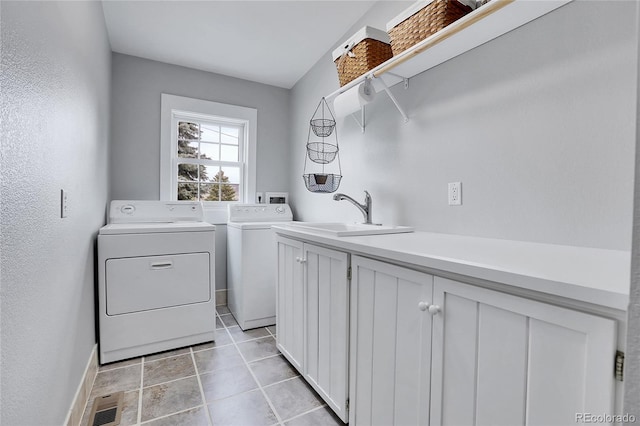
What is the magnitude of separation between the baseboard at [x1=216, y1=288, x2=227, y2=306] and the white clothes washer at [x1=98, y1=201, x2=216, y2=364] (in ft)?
2.91

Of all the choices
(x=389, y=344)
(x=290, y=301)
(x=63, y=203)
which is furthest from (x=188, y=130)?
(x=389, y=344)

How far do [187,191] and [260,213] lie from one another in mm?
819

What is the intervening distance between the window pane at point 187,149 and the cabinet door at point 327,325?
7.04 feet

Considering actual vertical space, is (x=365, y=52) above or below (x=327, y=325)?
above

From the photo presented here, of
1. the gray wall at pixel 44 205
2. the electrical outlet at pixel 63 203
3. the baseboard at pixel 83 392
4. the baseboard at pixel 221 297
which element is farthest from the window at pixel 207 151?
the electrical outlet at pixel 63 203

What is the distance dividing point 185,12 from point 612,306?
2795 mm

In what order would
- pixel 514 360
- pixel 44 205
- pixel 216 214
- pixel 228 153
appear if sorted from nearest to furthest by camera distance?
1. pixel 514 360
2. pixel 44 205
3. pixel 216 214
4. pixel 228 153

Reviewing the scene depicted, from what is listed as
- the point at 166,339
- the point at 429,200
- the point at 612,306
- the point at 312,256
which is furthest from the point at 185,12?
the point at 612,306

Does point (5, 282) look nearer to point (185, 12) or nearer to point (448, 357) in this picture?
point (448, 357)

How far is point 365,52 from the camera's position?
1.70 meters

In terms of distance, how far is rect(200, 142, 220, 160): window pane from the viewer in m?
3.22

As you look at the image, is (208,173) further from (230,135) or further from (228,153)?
(230,135)

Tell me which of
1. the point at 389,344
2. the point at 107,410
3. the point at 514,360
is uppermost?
the point at 514,360

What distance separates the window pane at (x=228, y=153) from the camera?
3.31 meters
